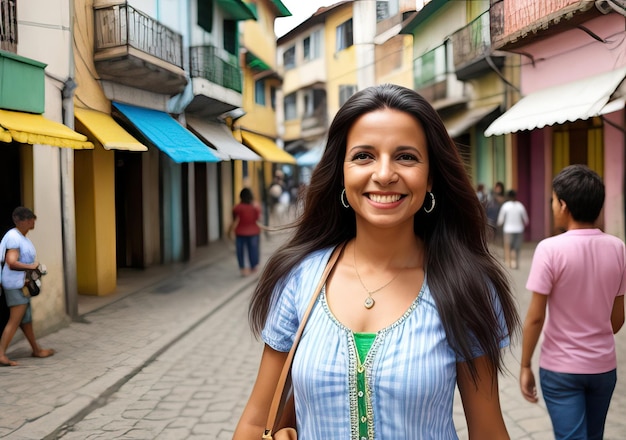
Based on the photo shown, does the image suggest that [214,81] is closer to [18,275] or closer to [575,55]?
[18,275]

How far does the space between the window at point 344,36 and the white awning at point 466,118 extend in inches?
26.1

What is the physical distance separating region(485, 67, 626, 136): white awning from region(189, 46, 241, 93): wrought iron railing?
1268 millimetres

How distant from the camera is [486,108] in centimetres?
319

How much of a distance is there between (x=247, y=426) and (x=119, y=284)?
52.2 inches

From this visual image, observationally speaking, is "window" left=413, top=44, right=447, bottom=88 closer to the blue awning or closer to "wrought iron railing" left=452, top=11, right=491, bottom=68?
"wrought iron railing" left=452, top=11, right=491, bottom=68

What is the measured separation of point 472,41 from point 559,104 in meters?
1.95

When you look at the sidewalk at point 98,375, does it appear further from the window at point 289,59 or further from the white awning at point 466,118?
the window at point 289,59

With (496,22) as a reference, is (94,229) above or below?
below

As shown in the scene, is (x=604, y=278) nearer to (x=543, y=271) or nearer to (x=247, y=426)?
(x=543, y=271)

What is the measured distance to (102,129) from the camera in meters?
2.74

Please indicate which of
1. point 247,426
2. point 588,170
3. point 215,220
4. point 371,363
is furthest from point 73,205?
point 215,220

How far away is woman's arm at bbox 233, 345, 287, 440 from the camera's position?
4.85 feet

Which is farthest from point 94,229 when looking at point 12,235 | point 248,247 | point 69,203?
point 248,247

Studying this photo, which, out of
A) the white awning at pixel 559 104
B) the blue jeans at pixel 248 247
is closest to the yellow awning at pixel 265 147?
the white awning at pixel 559 104
